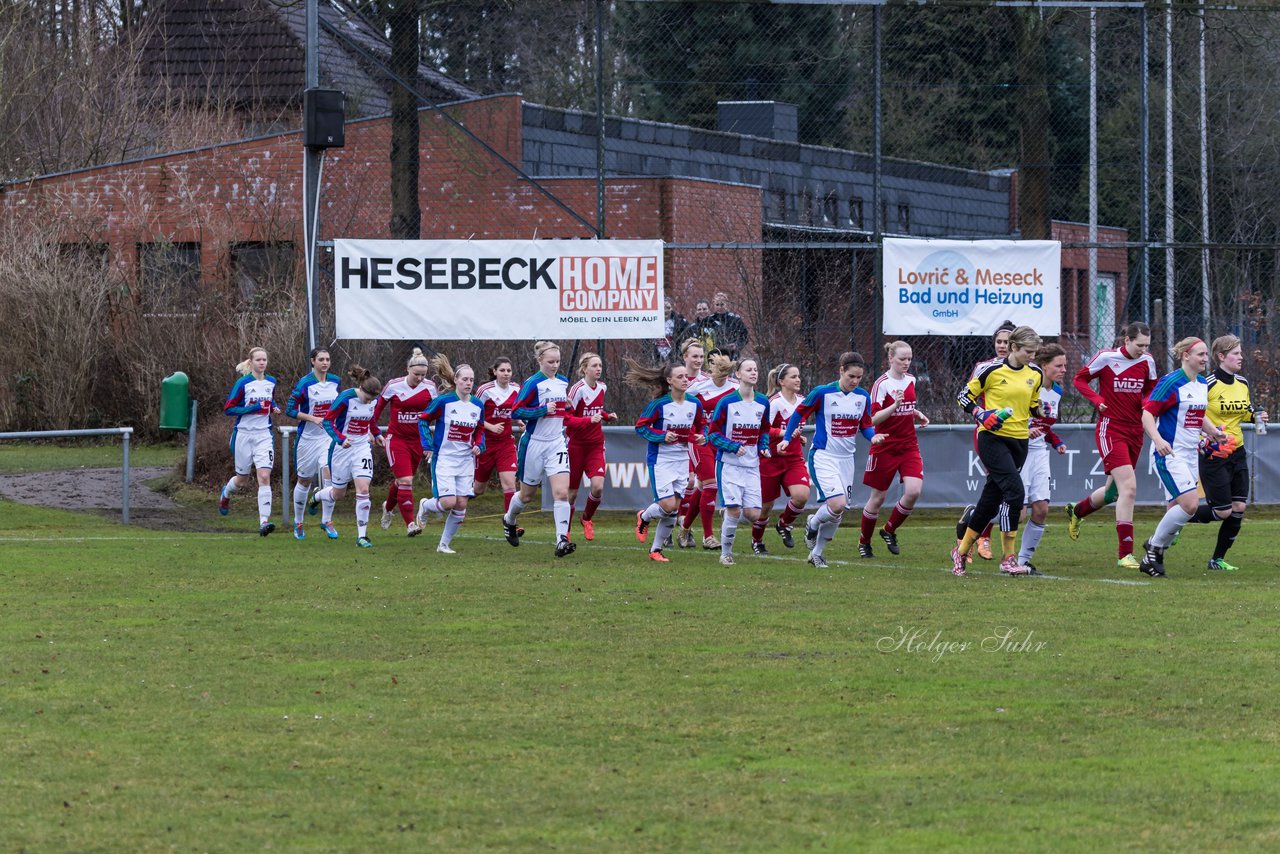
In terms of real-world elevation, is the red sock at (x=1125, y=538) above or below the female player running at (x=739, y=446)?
below

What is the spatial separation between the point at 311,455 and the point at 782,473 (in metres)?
5.03

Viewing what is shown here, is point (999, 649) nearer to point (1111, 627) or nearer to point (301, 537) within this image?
point (1111, 627)

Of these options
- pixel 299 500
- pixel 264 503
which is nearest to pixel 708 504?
pixel 299 500

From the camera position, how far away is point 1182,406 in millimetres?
14344

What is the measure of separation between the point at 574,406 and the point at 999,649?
7.27m

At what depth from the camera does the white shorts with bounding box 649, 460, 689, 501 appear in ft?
52.0

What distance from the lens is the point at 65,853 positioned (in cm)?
576

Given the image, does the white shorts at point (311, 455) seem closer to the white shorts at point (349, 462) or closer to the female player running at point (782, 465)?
the white shorts at point (349, 462)

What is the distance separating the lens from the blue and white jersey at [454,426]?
16000 mm

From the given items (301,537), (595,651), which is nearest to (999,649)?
(595,651)

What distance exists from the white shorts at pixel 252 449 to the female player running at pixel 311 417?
0.36 m

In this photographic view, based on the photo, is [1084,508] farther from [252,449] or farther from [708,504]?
[252,449]

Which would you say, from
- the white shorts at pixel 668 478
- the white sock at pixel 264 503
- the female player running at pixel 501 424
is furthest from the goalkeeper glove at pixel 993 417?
the white sock at pixel 264 503

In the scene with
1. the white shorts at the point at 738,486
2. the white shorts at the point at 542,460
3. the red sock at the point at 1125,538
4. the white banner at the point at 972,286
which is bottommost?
the red sock at the point at 1125,538
